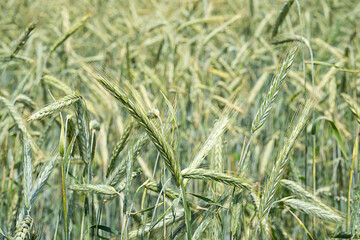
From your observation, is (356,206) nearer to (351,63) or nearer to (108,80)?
(108,80)

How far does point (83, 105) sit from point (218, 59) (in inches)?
74.3

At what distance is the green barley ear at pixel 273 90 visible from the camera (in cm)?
119

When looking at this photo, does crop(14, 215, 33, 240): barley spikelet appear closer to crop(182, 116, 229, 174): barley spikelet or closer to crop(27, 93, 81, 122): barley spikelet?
crop(27, 93, 81, 122): barley spikelet

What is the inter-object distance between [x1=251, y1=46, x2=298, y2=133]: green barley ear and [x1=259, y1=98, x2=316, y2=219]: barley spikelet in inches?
3.7

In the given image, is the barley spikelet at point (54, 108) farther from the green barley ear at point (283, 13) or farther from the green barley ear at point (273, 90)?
the green barley ear at point (283, 13)

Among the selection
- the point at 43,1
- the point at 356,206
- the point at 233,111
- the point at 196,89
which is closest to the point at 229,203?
the point at 233,111

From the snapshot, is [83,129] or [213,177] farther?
[83,129]

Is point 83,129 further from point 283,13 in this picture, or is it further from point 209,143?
→ point 283,13

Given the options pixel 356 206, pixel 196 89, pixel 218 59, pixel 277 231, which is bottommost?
pixel 277 231

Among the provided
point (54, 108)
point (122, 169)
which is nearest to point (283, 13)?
point (122, 169)

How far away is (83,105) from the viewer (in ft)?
4.00

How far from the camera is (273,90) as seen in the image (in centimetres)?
123

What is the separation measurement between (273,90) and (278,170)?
0.80 ft

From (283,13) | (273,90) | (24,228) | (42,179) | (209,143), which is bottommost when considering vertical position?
(24,228)
